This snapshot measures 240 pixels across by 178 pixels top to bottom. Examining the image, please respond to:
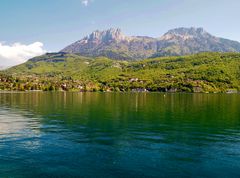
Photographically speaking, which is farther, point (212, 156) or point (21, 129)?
point (21, 129)

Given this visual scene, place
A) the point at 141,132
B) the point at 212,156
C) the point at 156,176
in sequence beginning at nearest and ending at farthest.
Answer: the point at 156,176, the point at 212,156, the point at 141,132

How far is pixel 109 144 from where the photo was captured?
4791 cm

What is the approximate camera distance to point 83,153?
136 feet

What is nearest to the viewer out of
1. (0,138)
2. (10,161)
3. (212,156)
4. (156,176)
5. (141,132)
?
(156,176)

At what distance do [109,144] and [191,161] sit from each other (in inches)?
616

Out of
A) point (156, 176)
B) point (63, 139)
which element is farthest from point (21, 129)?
point (156, 176)

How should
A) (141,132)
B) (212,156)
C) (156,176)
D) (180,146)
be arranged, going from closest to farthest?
1. (156,176)
2. (212,156)
3. (180,146)
4. (141,132)

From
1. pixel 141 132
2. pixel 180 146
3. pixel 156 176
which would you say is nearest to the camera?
pixel 156 176

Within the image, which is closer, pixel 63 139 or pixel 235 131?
pixel 63 139

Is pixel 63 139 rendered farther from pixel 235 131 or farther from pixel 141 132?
pixel 235 131

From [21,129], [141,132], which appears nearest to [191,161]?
[141,132]

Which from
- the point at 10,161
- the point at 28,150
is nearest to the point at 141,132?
the point at 28,150

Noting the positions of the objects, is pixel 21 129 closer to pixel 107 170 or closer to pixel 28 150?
pixel 28 150

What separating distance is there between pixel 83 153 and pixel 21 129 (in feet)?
88.0
